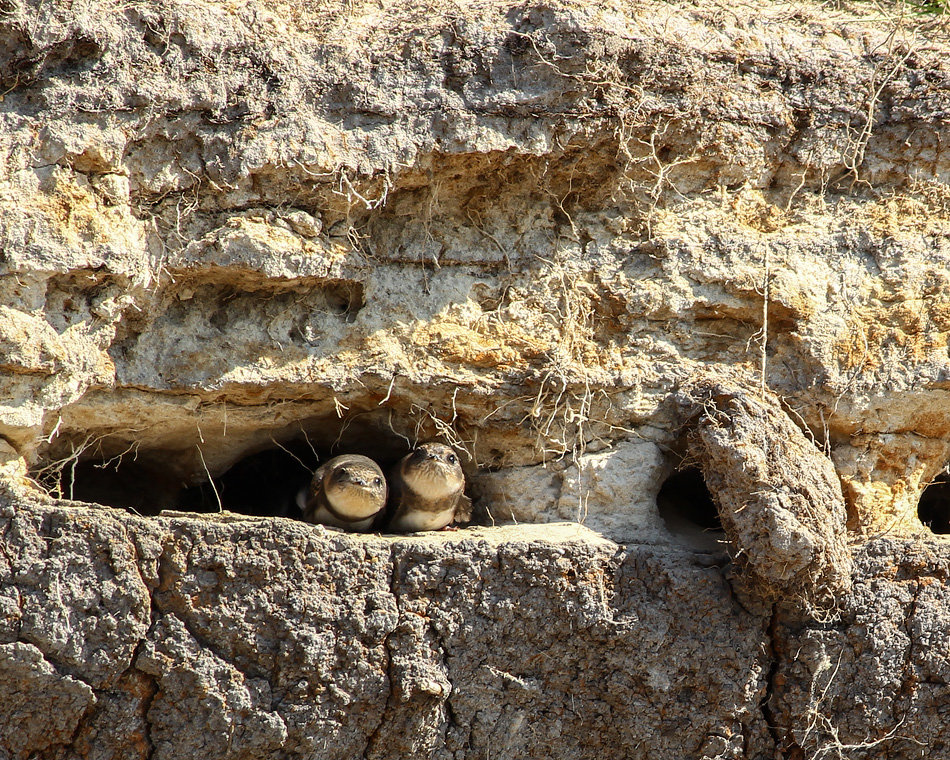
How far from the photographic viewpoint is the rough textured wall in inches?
107

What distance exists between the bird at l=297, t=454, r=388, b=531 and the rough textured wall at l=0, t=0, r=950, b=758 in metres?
0.20

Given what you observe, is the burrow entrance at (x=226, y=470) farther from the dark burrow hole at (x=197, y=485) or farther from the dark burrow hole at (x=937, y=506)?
the dark burrow hole at (x=937, y=506)

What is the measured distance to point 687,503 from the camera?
3592 millimetres

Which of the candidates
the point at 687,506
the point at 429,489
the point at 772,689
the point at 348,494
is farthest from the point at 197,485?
the point at 772,689

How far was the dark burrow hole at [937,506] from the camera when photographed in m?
3.71

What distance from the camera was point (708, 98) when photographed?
328 cm

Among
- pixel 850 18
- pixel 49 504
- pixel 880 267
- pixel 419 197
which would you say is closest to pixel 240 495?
pixel 49 504

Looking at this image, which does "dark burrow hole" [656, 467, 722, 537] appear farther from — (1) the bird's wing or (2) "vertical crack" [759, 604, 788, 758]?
(1) the bird's wing

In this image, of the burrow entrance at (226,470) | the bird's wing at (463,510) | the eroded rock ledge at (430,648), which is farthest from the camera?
the burrow entrance at (226,470)

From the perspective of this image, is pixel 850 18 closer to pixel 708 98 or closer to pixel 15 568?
pixel 708 98

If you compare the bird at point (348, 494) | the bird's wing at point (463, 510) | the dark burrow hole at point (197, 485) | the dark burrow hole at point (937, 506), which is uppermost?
the dark burrow hole at point (937, 506)

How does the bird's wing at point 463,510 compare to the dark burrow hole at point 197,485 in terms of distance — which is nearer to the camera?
the bird's wing at point 463,510

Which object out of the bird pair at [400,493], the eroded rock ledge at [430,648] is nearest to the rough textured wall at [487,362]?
the eroded rock ledge at [430,648]

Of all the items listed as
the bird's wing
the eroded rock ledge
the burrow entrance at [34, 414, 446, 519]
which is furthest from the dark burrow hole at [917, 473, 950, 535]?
the burrow entrance at [34, 414, 446, 519]
